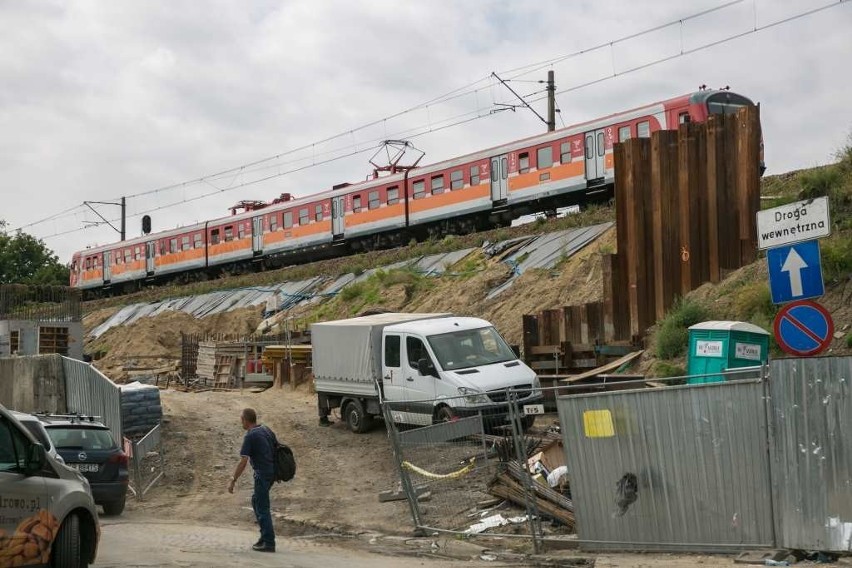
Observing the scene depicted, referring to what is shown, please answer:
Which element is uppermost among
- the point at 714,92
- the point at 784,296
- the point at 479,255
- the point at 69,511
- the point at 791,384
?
the point at 714,92

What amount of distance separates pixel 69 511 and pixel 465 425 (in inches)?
204

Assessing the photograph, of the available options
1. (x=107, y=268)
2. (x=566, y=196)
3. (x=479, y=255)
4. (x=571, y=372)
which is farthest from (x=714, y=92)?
(x=107, y=268)

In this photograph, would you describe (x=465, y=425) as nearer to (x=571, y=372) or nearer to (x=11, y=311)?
(x=571, y=372)

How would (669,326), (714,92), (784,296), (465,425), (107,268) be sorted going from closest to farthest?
1. (784,296)
2. (465,425)
3. (669,326)
4. (714,92)
5. (107,268)

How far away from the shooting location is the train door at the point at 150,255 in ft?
189

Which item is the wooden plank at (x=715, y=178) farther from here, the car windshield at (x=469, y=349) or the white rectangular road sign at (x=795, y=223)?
the white rectangular road sign at (x=795, y=223)

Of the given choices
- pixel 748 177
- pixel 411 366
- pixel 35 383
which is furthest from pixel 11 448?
pixel 35 383

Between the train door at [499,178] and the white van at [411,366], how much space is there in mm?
14245

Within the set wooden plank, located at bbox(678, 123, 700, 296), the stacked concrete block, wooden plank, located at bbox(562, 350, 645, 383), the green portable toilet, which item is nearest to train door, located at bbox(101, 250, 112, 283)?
the stacked concrete block

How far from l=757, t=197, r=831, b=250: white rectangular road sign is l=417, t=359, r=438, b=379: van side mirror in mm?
9503

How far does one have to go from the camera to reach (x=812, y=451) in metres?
8.78

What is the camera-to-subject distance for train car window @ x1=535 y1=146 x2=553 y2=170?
109 ft

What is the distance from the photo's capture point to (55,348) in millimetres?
29688

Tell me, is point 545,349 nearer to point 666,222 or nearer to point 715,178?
point 666,222
